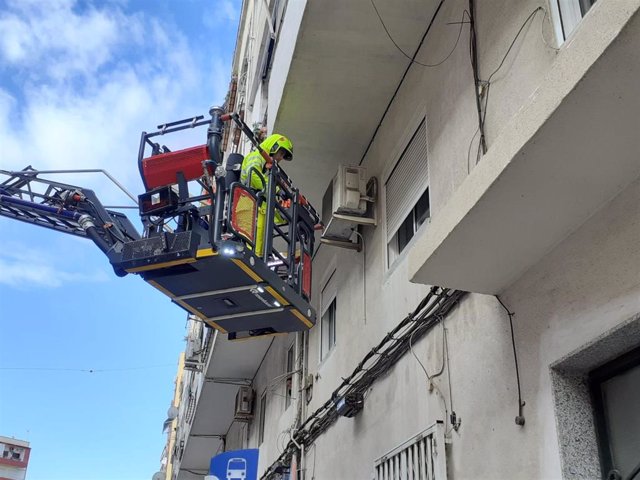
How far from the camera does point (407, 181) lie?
277 inches

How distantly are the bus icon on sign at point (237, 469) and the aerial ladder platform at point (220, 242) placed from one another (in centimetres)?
483

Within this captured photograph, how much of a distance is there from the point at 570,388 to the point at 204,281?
377cm

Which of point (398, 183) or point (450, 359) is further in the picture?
point (398, 183)

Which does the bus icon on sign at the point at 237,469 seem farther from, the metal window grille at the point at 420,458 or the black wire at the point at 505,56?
the black wire at the point at 505,56

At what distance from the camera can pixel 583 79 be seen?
267cm

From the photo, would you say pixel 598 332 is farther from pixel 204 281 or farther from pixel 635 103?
pixel 204 281

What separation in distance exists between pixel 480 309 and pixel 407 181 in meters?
2.52

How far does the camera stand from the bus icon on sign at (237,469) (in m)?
11.5

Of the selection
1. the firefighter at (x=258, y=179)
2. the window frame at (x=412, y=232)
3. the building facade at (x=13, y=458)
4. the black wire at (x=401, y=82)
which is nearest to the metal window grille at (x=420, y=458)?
the window frame at (x=412, y=232)

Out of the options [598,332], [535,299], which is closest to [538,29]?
[535,299]

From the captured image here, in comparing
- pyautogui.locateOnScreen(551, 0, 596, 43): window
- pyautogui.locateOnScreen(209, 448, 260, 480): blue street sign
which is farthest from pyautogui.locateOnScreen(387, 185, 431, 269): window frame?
pyautogui.locateOnScreen(209, 448, 260, 480): blue street sign

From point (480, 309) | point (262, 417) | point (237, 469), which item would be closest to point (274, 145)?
point (480, 309)

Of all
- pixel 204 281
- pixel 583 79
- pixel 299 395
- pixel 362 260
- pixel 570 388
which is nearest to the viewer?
pixel 583 79

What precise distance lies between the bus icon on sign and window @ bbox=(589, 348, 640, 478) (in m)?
8.93
